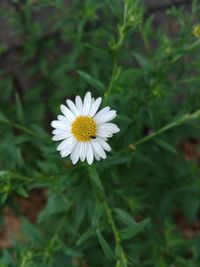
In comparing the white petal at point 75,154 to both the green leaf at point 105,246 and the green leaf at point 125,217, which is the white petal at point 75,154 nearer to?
the green leaf at point 105,246

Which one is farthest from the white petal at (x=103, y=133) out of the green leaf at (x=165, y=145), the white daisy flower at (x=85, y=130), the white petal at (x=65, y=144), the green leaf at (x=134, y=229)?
the green leaf at (x=165, y=145)

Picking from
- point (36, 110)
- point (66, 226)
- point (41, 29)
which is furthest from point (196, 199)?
point (41, 29)

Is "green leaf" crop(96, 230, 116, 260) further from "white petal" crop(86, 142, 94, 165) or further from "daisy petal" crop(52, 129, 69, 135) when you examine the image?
"daisy petal" crop(52, 129, 69, 135)

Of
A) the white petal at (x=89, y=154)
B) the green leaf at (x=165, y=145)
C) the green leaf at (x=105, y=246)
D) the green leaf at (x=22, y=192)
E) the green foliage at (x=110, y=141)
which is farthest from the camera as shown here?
the green leaf at (x=165, y=145)

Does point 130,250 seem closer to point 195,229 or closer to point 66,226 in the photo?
point 66,226

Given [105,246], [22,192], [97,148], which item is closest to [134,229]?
[105,246]

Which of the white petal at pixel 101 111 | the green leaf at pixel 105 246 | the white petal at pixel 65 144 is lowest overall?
the green leaf at pixel 105 246

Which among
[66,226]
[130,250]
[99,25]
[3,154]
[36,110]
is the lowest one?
[130,250]
